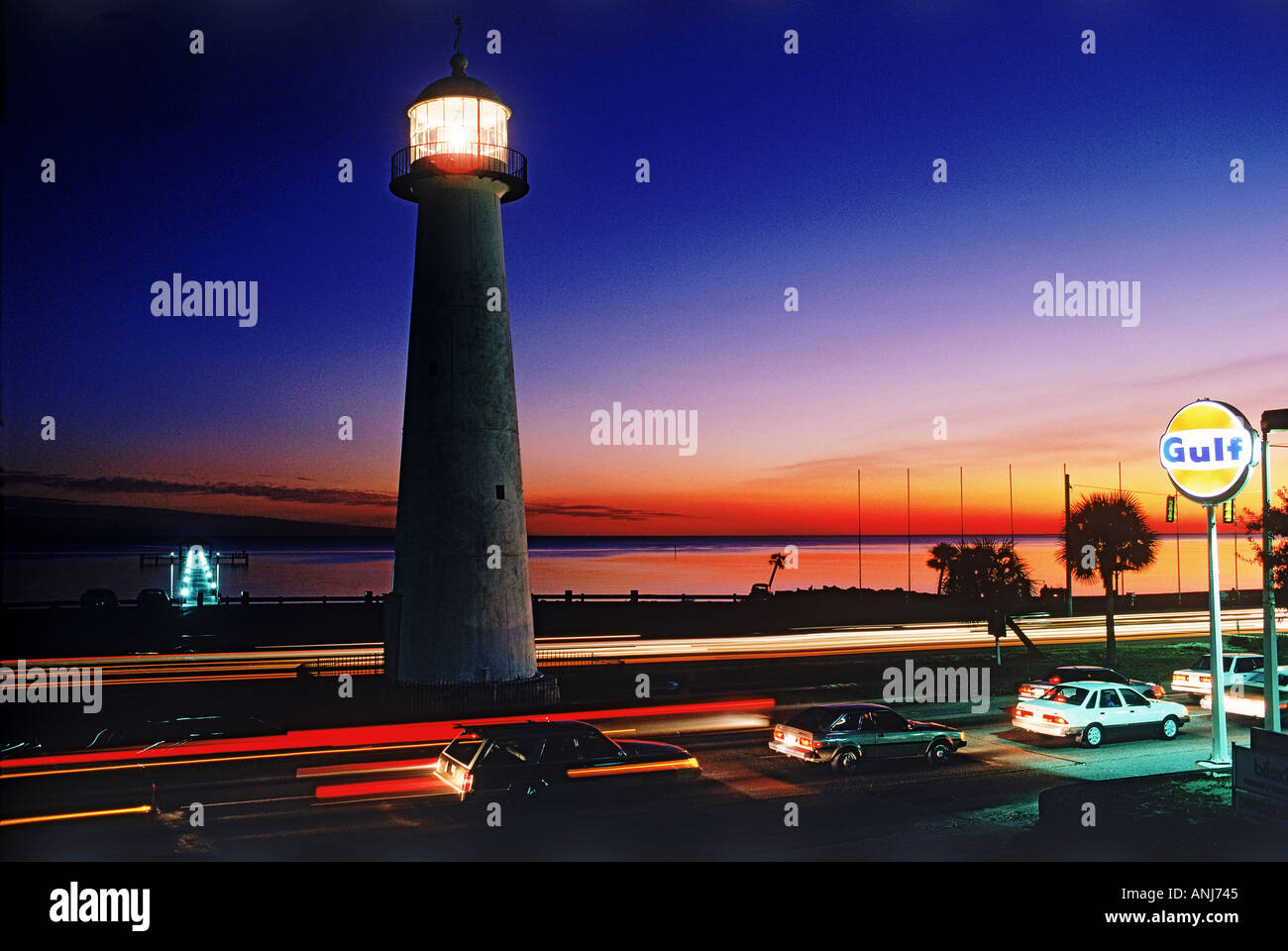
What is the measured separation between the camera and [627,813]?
16.0 meters

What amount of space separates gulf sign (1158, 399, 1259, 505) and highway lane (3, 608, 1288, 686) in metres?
18.2

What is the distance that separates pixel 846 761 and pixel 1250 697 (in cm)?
1274

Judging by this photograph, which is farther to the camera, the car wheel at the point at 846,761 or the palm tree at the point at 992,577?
the palm tree at the point at 992,577

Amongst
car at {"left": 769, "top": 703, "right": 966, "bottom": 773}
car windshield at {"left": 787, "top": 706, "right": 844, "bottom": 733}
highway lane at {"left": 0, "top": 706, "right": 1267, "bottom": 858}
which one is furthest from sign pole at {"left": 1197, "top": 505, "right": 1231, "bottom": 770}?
car windshield at {"left": 787, "top": 706, "right": 844, "bottom": 733}

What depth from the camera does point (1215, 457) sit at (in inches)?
763

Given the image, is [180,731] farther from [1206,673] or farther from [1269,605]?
[1206,673]

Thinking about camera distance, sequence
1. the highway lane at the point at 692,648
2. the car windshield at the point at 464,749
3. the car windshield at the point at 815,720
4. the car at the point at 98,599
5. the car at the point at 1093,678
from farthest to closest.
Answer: the car at the point at 98,599 < the highway lane at the point at 692,648 < the car at the point at 1093,678 < the car windshield at the point at 815,720 < the car windshield at the point at 464,749

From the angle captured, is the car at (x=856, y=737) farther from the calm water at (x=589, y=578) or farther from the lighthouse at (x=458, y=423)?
the calm water at (x=589, y=578)

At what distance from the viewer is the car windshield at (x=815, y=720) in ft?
64.0

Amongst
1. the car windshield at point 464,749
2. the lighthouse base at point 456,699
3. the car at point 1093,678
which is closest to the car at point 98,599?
the lighthouse base at point 456,699

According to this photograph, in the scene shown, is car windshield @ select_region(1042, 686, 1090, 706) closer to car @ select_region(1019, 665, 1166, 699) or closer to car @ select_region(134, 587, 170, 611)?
car @ select_region(1019, 665, 1166, 699)

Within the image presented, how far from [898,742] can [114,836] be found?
14.0 metres

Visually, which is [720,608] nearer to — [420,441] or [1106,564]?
[1106,564]

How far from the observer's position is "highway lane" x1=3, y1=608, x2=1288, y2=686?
3120 cm
